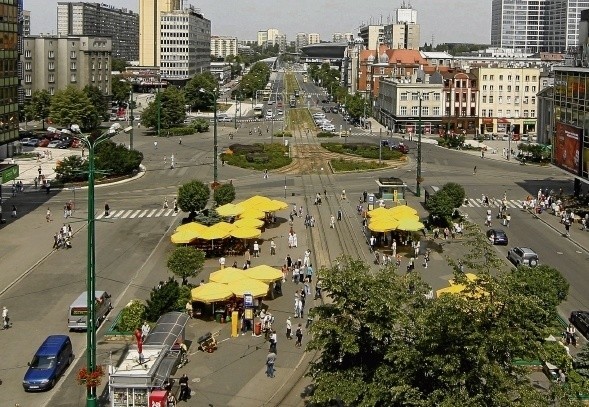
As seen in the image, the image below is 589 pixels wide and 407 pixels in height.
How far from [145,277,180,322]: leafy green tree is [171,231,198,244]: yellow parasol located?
820cm

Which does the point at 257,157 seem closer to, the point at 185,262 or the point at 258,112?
the point at 185,262

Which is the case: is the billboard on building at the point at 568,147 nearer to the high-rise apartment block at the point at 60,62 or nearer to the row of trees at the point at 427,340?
the row of trees at the point at 427,340

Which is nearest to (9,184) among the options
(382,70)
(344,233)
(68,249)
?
(68,249)

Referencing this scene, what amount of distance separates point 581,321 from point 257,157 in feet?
143

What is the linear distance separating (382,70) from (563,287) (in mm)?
95157

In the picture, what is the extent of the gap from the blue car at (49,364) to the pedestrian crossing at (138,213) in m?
23.0

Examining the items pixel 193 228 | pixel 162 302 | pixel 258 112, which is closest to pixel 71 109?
pixel 258 112

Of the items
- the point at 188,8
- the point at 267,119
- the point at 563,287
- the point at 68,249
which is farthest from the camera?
the point at 188,8

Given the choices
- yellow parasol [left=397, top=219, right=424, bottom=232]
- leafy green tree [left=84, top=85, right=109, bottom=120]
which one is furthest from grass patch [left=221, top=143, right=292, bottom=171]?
leafy green tree [left=84, top=85, right=109, bottom=120]

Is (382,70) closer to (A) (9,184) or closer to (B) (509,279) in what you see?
(A) (9,184)

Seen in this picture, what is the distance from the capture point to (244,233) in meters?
36.9

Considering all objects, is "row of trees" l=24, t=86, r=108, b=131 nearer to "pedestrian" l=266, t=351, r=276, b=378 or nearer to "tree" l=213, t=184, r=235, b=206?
"tree" l=213, t=184, r=235, b=206

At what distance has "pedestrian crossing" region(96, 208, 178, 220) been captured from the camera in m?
46.0

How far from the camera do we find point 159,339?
73.5 feet
